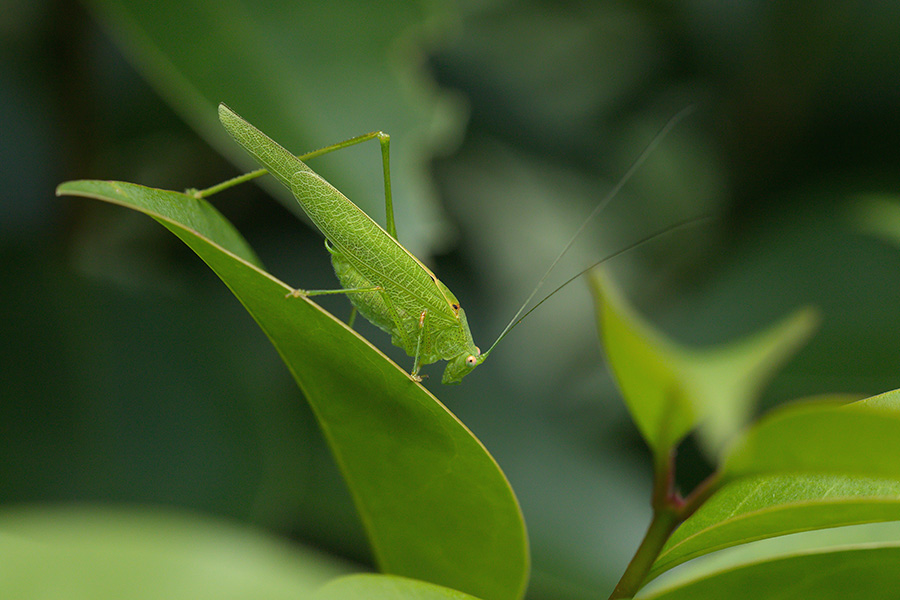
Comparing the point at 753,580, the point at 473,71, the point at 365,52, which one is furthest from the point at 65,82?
the point at 753,580

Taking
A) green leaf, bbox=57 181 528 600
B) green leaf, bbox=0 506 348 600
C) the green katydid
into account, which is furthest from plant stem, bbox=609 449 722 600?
the green katydid

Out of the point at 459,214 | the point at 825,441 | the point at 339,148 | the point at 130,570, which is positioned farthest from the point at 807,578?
the point at 459,214

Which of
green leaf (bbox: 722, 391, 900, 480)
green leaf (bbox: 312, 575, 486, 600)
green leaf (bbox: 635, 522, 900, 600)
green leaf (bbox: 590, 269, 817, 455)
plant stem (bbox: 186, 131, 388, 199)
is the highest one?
plant stem (bbox: 186, 131, 388, 199)

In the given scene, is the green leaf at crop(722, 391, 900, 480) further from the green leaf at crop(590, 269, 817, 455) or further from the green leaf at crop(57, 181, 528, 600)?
the green leaf at crop(57, 181, 528, 600)

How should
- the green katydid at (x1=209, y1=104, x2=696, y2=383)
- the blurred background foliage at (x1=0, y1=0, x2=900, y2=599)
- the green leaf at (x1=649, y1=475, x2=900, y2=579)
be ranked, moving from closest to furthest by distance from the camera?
1. the green leaf at (x1=649, y1=475, x2=900, y2=579)
2. the green katydid at (x1=209, y1=104, x2=696, y2=383)
3. the blurred background foliage at (x1=0, y1=0, x2=900, y2=599)

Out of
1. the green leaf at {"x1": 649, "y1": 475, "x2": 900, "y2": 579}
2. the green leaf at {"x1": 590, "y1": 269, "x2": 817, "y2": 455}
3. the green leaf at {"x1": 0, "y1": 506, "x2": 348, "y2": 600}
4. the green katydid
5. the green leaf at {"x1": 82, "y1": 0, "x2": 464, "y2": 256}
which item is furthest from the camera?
the green leaf at {"x1": 82, "y1": 0, "x2": 464, "y2": 256}

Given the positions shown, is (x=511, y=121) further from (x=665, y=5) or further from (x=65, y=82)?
(x=65, y=82)

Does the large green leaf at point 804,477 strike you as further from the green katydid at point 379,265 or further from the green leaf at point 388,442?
the green katydid at point 379,265

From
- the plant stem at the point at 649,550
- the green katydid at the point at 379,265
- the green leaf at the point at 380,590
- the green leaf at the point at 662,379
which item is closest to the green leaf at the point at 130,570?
the green leaf at the point at 380,590
